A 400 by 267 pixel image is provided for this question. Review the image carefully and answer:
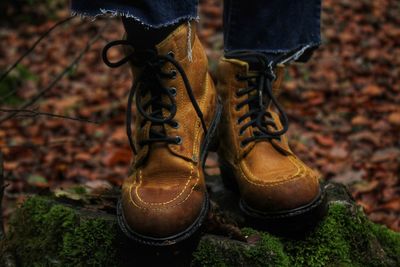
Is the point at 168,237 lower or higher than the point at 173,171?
lower

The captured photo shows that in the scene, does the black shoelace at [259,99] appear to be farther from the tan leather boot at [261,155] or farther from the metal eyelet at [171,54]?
the metal eyelet at [171,54]

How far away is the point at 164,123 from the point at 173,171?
0.45ft

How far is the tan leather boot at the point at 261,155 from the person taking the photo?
1.58 meters

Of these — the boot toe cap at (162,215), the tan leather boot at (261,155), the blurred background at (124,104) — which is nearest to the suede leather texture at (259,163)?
the tan leather boot at (261,155)

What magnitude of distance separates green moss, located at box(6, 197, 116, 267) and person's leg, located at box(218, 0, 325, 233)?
1.47 feet

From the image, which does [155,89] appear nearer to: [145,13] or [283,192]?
[145,13]

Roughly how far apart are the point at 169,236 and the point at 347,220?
64cm

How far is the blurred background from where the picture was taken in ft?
10.4

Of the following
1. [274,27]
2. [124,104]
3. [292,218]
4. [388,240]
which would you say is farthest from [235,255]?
[124,104]

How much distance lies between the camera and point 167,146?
5.04 ft

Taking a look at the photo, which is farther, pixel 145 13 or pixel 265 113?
pixel 265 113

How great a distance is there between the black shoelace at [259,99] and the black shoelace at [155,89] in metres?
0.22

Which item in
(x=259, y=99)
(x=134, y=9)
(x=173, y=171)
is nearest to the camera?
(x=134, y=9)

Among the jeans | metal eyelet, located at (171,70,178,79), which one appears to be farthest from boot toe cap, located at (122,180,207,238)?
the jeans
